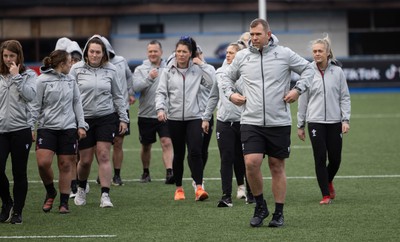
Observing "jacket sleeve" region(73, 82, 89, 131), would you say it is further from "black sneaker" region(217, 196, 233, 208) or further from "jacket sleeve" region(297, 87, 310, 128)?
"jacket sleeve" region(297, 87, 310, 128)

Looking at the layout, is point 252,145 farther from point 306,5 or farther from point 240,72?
point 306,5

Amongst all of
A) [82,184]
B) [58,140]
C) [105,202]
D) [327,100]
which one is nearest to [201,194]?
[105,202]

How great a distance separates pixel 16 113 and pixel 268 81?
8.91 ft

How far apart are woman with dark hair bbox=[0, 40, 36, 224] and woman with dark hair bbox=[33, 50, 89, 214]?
0.49m

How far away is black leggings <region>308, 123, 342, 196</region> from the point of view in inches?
505

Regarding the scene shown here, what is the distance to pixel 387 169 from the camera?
53.7ft

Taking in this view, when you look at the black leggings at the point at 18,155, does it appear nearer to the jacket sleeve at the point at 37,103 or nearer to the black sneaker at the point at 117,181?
the jacket sleeve at the point at 37,103

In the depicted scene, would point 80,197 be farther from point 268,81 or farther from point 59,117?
point 268,81

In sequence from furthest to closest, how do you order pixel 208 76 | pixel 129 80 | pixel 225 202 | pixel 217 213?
pixel 129 80 → pixel 208 76 → pixel 225 202 → pixel 217 213

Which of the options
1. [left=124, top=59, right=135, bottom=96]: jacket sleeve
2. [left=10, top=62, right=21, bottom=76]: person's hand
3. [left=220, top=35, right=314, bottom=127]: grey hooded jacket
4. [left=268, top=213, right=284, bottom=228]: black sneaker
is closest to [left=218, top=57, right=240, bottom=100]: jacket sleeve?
[left=220, top=35, right=314, bottom=127]: grey hooded jacket

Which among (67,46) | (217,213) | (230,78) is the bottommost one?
(217,213)

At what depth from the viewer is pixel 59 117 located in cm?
1184

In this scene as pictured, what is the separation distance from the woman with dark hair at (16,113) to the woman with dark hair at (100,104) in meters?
1.52

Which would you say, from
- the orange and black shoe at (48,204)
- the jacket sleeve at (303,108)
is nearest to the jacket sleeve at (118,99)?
the orange and black shoe at (48,204)
